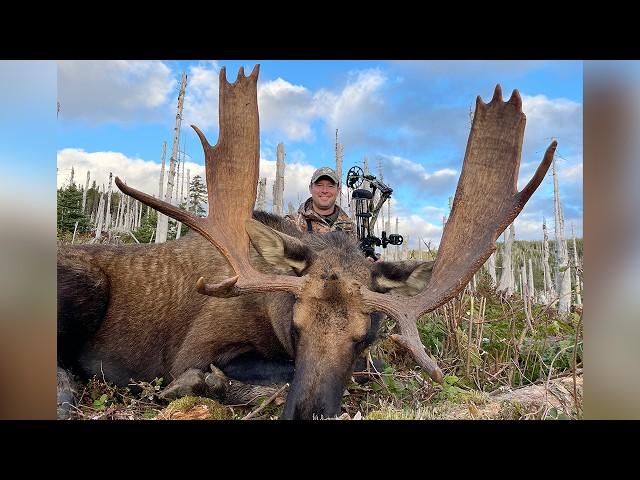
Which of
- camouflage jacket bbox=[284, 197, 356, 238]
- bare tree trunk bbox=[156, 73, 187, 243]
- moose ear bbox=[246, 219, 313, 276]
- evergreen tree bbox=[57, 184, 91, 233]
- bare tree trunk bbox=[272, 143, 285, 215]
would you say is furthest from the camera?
bare tree trunk bbox=[272, 143, 285, 215]

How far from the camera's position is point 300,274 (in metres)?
3.68

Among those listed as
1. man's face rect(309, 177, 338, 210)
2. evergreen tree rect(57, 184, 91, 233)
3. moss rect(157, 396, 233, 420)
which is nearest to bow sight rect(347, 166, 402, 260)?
man's face rect(309, 177, 338, 210)

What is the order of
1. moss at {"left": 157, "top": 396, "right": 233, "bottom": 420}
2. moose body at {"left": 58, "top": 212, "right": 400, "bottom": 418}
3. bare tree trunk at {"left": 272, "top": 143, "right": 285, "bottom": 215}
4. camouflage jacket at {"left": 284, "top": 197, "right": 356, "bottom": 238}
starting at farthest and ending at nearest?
bare tree trunk at {"left": 272, "top": 143, "right": 285, "bottom": 215} < camouflage jacket at {"left": 284, "top": 197, "right": 356, "bottom": 238} < moose body at {"left": 58, "top": 212, "right": 400, "bottom": 418} < moss at {"left": 157, "top": 396, "right": 233, "bottom": 420}

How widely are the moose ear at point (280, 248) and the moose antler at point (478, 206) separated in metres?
0.52

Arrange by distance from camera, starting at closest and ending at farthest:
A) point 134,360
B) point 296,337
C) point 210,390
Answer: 1. point 296,337
2. point 210,390
3. point 134,360

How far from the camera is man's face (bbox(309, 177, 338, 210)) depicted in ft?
18.0

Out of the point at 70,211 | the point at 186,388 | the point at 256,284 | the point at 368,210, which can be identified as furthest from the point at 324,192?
the point at 70,211

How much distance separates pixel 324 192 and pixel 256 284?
7.05ft

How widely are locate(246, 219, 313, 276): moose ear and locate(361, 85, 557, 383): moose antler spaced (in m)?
0.52

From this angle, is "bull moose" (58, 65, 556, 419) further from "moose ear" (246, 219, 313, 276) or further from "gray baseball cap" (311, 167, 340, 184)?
"gray baseball cap" (311, 167, 340, 184)
